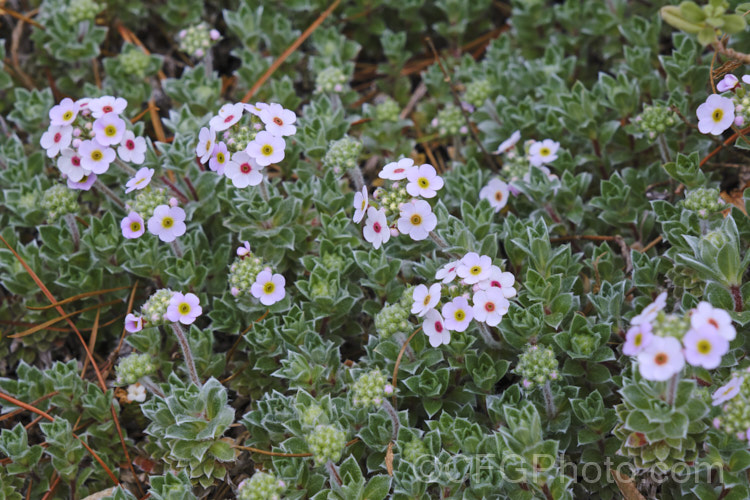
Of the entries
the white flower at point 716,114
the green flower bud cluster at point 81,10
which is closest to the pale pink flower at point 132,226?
the green flower bud cluster at point 81,10

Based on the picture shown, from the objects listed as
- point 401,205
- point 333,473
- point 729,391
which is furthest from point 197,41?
point 729,391

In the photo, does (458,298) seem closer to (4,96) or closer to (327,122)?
(327,122)

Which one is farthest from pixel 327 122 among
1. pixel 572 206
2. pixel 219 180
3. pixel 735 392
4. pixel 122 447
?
pixel 735 392

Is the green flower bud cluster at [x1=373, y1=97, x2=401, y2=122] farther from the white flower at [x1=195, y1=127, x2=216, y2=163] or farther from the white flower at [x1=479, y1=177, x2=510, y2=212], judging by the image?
the white flower at [x1=195, y1=127, x2=216, y2=163]

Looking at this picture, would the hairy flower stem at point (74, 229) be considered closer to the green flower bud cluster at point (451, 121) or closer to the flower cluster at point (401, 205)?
the flower cluster at point (401, 205)

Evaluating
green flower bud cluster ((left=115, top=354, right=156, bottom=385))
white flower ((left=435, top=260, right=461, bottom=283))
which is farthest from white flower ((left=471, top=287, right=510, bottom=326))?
green flower bud cluster ((left=115, top=354, right=156, bottom=385))

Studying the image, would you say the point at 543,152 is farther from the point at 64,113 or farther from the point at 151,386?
the point at 64,113
